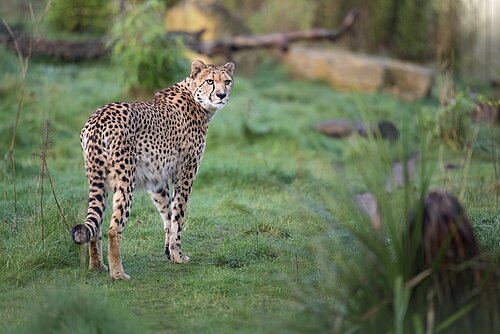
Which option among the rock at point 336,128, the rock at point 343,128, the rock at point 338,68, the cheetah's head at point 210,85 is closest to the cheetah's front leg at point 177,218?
the cheetah's head at point 210,85

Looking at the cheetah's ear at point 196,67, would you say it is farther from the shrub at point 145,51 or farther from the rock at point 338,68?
the rock at point 338,68

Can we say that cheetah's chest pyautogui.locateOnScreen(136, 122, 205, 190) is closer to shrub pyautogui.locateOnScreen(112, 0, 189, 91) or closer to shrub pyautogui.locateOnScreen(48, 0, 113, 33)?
shrub pyautogui.locateOnScreen(112, 0, 189, 91)

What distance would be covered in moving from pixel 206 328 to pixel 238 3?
51.0 feet

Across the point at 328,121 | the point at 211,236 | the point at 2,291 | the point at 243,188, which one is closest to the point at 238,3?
the point at 328,121

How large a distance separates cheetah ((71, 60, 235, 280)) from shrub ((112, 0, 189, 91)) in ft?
15.0

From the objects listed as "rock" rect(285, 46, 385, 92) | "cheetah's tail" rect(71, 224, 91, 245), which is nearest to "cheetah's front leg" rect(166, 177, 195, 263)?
"cheetah's tail" rect(71, 224, 91, 245)

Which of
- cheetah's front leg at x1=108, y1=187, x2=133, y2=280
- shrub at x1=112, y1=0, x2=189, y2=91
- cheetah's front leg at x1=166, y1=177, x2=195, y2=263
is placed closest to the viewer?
cheetah's front leg at x1=108, y1=187, x2=133, y2=280

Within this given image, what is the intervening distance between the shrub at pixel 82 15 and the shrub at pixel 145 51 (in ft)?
15.6

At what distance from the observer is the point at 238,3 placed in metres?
19.6

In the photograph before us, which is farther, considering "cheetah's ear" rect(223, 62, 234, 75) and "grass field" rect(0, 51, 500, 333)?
"cheetah's ear" rect(223, 62, 234, 75)

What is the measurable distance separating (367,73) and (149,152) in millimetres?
9250

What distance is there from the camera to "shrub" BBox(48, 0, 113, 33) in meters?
16.0

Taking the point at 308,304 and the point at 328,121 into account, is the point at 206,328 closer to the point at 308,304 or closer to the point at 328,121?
the point at 308,304

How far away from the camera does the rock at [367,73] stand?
1464cm
